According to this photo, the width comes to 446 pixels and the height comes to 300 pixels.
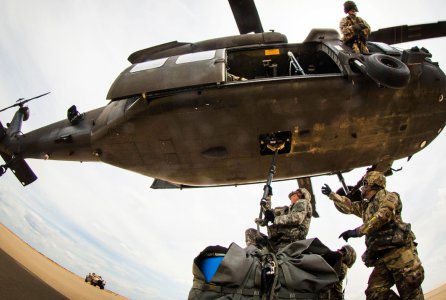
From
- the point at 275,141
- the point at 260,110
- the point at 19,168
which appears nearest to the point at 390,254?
the point at 275,141

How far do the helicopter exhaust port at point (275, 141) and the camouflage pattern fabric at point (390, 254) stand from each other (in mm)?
1947

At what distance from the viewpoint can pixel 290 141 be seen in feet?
16.8

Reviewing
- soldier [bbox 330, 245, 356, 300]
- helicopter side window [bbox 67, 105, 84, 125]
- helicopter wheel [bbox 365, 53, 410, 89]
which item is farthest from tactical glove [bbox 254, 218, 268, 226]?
helicopter side window [bbox 67, 105, 84, 125]

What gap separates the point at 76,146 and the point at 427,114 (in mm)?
6307

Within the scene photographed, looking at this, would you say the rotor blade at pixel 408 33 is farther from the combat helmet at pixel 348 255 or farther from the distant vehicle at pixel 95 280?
the distant vehicle at pixel 95 280

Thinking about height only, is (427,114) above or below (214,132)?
above

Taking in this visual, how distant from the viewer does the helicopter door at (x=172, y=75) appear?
465 centimetres

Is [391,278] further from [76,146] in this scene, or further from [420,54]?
[76,146]

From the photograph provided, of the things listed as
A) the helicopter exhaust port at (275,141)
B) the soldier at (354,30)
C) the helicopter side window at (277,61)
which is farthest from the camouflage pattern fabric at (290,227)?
the soldier at (354,30)

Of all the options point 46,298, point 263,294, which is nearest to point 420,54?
point 263,294

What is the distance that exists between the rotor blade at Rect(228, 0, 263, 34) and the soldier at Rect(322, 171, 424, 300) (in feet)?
12.1

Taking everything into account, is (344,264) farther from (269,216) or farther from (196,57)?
(196,57)

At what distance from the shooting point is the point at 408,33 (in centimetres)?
614

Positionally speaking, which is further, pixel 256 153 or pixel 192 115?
pixel 256 153
